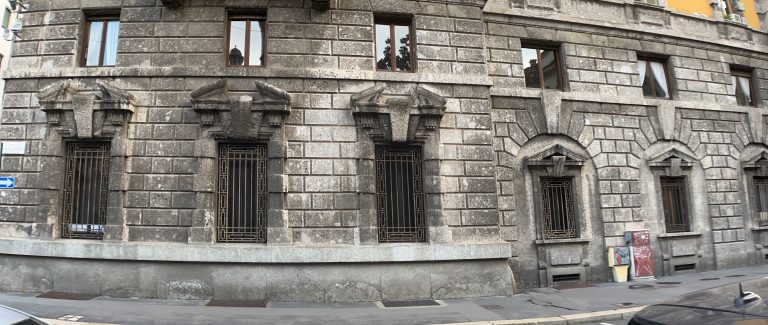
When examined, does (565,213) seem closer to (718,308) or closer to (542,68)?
(542,68)

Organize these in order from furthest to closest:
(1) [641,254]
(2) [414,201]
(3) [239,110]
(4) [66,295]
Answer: (1) [641,254]
(2) [414,201]
(3) [239,110]
(4) [66,295]

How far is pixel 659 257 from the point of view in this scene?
12109 mm

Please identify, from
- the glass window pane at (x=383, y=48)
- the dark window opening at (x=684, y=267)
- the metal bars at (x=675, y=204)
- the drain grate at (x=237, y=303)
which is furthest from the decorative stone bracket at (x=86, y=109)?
the dark window opening at (x=684, y=267)

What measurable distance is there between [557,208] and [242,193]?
8442 millimetres

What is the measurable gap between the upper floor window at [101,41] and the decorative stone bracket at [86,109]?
931 mm

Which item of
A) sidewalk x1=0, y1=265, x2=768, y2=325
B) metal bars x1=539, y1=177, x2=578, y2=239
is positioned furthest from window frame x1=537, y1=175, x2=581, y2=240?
sidewalk x1=0, y1=265, x2=768, y2=325

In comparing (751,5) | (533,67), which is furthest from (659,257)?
(751,5)

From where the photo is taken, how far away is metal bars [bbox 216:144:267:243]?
9.34 m

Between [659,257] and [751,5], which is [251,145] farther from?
[751,5]

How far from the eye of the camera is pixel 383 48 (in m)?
10.5

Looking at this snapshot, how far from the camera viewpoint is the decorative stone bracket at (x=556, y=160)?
1117 cm

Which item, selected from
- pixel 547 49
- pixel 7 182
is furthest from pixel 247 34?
pixel 547 49

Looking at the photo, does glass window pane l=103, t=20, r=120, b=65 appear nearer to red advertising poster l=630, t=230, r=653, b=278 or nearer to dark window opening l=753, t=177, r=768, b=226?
red advertising poster l=630, t=230, r=653, b=278

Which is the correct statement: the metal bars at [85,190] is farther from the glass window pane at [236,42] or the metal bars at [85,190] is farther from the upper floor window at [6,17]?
the glass window pane at [236,42]
